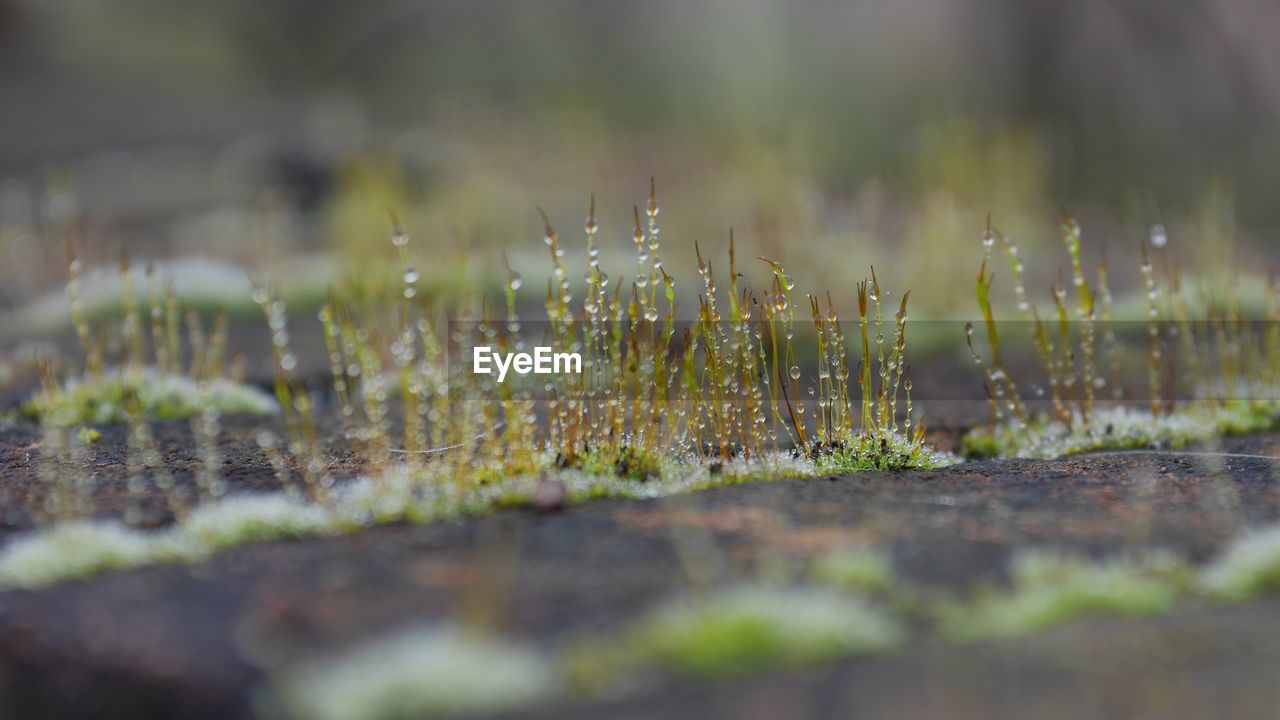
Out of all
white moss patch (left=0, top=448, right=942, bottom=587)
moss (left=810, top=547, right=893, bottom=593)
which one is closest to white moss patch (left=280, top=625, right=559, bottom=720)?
moss (left=810, top=547, right=893, bottom=593)

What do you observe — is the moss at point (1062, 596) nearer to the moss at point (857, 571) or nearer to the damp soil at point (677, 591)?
the damp soil at point (677, 591)

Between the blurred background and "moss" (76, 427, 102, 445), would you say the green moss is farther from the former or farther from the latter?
the blurred background

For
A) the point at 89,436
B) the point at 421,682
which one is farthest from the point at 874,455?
the point at 89,436

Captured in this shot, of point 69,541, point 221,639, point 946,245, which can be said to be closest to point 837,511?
point 221,639

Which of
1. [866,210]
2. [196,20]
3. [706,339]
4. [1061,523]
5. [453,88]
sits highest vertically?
[196,20]

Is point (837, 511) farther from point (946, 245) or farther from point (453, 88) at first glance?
point (453, 88)

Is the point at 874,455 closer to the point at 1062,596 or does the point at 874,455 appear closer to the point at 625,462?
the point at 625,462
